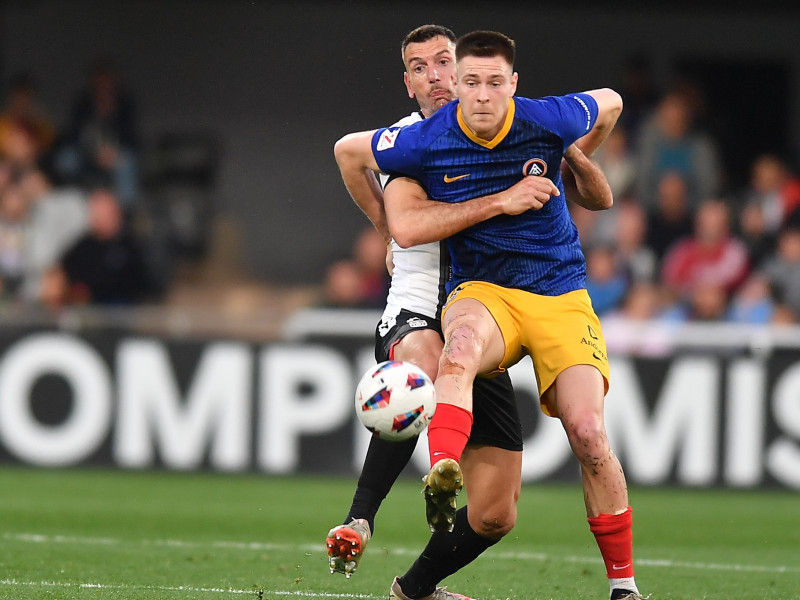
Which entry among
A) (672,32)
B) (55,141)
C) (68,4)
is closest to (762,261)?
(672,32)

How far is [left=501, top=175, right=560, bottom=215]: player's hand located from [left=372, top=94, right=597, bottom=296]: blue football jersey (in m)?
0.09

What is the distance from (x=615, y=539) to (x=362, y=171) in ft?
6.00

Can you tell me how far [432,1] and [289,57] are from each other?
5.63ft

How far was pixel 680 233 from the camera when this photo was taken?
12758mm

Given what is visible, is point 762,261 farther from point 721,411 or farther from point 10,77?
point 10,77

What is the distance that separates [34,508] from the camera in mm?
9406

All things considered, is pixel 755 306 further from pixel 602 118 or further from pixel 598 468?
pixel 598 468

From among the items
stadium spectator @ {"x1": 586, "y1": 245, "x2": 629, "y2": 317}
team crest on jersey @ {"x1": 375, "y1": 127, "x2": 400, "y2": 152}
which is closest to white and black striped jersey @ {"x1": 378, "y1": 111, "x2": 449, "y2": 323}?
team crest on jersey @ {"x1": 375, "y1": 127, "x2": 400, "y2": 152}

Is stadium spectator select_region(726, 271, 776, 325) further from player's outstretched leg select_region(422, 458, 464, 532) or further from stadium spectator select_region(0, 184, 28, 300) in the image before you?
player's outstretched leg select_region(422, 458, 464, 532)

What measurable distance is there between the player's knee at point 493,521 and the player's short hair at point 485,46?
1.87 m

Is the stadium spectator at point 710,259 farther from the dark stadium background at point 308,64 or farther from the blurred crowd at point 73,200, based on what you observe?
the blurred crowd at point 73,200

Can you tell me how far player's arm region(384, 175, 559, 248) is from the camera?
5.50 meters

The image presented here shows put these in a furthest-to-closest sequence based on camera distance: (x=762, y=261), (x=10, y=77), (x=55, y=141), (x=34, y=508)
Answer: (x=10, y=77) → (x=55, y=141) → (x=762, y=261) → (x=34, y=508)

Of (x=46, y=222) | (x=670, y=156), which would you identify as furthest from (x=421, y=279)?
(x=46, y=222)
